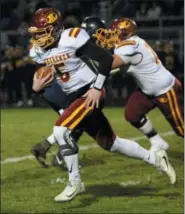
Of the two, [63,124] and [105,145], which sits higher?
[63,124]

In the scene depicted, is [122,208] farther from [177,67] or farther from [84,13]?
[84,13]

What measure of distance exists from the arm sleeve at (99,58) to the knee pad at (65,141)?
1.47ft

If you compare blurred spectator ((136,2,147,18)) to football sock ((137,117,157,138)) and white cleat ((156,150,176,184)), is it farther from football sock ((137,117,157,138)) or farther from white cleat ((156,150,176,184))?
white cleat ((156,150,176,184))

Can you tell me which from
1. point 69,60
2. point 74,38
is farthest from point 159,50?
point 74,38

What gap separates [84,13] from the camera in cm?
2014

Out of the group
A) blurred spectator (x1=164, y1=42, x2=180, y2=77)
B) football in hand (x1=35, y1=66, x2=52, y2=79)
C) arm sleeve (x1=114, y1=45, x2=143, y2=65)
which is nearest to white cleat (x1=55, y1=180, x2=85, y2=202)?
football in hand (x1=35, y1=66, x2=52, y2=79)

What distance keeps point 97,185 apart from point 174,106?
111cm

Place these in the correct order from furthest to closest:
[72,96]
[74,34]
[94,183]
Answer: [94,183] → [72,96] → [74,34]

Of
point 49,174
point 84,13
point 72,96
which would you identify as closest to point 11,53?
point 84,13

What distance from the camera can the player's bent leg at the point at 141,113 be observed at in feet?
25.4

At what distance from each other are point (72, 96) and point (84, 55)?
1.62ft

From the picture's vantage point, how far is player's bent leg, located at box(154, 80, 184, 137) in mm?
7258

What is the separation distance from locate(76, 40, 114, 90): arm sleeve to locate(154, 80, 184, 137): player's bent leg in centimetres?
153

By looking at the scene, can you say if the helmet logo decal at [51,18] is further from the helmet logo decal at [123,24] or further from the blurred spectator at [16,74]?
the blurred spectator at [16,74]
